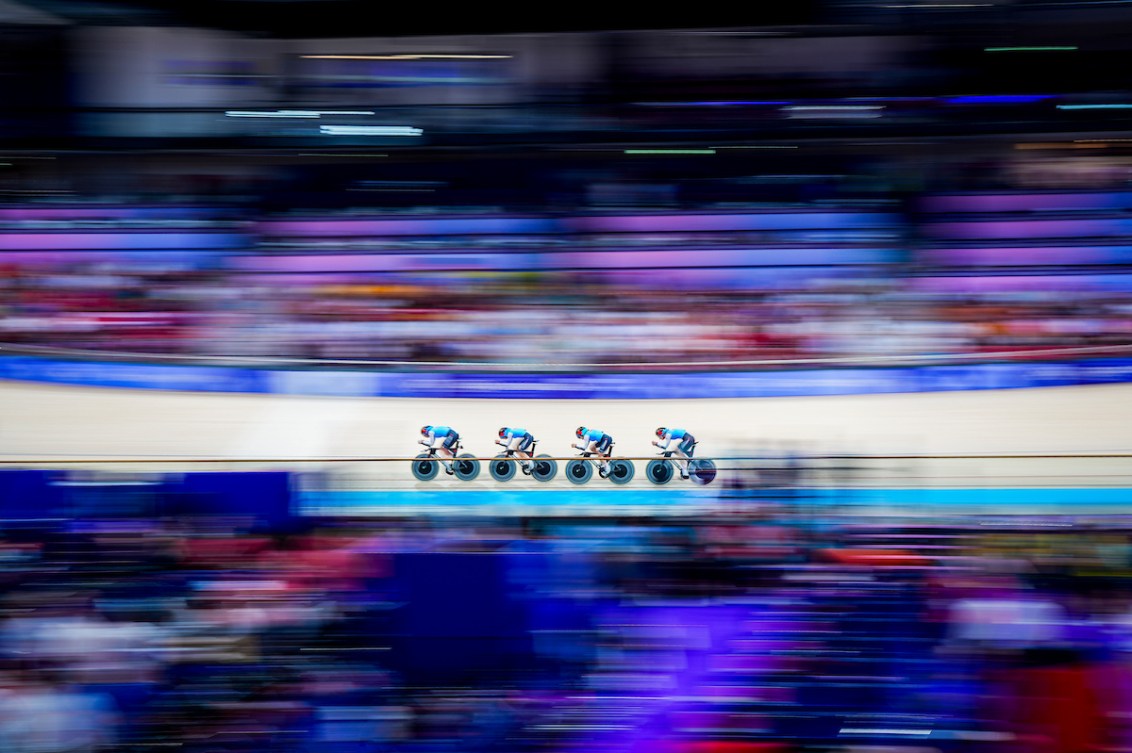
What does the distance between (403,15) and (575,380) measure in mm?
3914

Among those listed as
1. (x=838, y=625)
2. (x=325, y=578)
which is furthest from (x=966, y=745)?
(x=325, y=578)

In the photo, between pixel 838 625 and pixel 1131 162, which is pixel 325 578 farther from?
pixel 1131 162

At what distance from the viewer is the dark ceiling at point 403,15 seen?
10.4m

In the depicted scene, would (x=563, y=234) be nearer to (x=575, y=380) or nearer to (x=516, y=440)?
(x=575, y=380)

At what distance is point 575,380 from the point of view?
9.50 metres

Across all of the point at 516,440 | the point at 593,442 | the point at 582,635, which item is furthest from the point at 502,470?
the point at 582,635

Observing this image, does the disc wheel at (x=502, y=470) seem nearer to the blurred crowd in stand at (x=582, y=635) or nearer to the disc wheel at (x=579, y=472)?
the disc wheel at (x=579, y=472)

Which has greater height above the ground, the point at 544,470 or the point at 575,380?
the point at 575,380

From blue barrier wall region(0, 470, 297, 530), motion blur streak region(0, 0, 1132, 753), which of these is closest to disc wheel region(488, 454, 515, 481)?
motion blur streak region(0, 0, 1132, 753)

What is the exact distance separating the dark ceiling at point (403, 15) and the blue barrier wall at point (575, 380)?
3401mm

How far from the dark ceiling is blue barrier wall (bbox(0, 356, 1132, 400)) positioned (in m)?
3.40

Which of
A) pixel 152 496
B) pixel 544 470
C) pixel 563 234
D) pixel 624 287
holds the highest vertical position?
pixel 563 234

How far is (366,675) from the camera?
3959mm

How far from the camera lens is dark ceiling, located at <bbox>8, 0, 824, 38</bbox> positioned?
10.4 m
